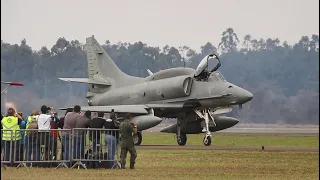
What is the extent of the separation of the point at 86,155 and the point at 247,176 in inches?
217

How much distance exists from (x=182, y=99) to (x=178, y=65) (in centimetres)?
4296

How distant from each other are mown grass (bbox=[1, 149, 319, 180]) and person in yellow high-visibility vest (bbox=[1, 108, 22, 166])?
1.00 meters

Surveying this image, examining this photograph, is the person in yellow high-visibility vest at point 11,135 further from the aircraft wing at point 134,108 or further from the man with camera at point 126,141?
the aircraft wing at point 134,108

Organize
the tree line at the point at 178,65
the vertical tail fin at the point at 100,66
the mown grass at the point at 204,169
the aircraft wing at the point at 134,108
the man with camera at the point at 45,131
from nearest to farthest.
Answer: the mown grass at the point at 204,169
the man with camera at the point at 45,131
the aircraft wing at the point at 134,108
the vertical tail fin at the point at 100,66
the tree line at the point at 178,65

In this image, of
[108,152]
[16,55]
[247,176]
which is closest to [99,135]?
A: [108,152]

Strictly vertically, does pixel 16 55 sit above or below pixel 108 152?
above

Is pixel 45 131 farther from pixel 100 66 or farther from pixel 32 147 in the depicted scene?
pixel 100 66

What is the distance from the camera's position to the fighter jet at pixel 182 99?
41094mm

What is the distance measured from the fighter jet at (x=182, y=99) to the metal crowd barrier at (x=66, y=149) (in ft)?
44.9

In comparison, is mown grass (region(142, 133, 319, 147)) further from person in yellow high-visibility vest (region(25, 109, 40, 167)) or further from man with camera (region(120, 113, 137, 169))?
person in yellow high-visibility vest (region(25, 109, 40, 167))

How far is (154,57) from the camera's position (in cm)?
8825

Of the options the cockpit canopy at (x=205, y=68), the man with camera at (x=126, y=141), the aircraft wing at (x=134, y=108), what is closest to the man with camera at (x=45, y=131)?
the man with camera at (x=126, y=141)

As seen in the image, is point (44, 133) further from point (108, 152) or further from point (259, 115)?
point (259, 115)

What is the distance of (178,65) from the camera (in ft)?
280
